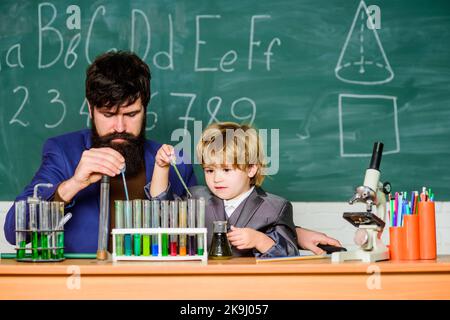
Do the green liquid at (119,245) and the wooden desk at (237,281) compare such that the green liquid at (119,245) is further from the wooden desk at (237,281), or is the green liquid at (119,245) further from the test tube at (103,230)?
the wooden desk at (237,281)

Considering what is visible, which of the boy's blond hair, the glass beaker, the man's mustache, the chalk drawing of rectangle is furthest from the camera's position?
the chalk drawing of rectangle

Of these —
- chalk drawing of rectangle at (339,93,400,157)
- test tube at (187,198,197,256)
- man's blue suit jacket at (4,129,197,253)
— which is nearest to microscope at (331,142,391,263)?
test tube at (187,198,197,256)

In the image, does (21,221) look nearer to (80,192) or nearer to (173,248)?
(173,248)

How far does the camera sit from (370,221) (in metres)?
2.14

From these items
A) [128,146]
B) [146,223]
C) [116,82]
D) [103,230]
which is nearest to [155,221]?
[146,223]

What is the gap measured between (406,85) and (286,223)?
144 centimetres

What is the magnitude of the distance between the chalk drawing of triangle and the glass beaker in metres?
1.67

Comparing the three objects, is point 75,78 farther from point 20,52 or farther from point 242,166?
point 242,166

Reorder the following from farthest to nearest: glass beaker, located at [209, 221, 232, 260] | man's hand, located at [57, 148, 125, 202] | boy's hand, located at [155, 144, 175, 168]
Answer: boy's hand, located at [155, 144, 175, 168] < man's hand, located at [57, 148, 125, 202] < glass beaker, located at [209, 221, 232, 260]

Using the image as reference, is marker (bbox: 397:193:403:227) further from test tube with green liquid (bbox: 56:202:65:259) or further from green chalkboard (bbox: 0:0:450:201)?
green chalkboard (bbox: 0:0:450:201)

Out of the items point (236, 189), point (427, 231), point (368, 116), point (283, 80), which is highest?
point (283, 80)

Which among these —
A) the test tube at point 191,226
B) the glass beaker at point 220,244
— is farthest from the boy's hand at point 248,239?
the test tube at point 191,226

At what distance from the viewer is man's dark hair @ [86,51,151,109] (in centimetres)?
283

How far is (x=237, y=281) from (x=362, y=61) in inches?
79.6
